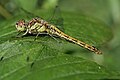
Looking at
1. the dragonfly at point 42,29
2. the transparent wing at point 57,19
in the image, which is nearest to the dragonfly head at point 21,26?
the dragonfly at point 42,29

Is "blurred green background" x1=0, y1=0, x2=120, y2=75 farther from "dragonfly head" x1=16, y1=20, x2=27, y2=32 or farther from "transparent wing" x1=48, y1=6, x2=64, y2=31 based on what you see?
"dragonfly head" x1=16, y1=20, x2=27, y2=32

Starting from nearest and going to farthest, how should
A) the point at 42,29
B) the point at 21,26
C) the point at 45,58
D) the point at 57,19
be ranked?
the point at 45,58 → the point at 21,26 → the point at 42,29 → the point at 57,19

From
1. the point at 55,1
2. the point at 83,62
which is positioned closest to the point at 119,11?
the point at 55,1

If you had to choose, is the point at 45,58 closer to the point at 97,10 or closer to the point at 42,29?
the point at 42,29

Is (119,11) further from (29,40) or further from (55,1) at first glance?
(29,40)

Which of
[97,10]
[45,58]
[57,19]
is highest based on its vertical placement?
[97,10]

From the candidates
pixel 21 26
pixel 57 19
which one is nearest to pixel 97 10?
pixel 57 19

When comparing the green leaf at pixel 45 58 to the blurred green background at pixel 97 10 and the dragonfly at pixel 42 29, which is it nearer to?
the dragonfly at pixel 42 29

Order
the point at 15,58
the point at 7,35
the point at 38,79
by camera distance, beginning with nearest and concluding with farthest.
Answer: the point at 38,79 → the point at 15,58 → the point at 7,35
